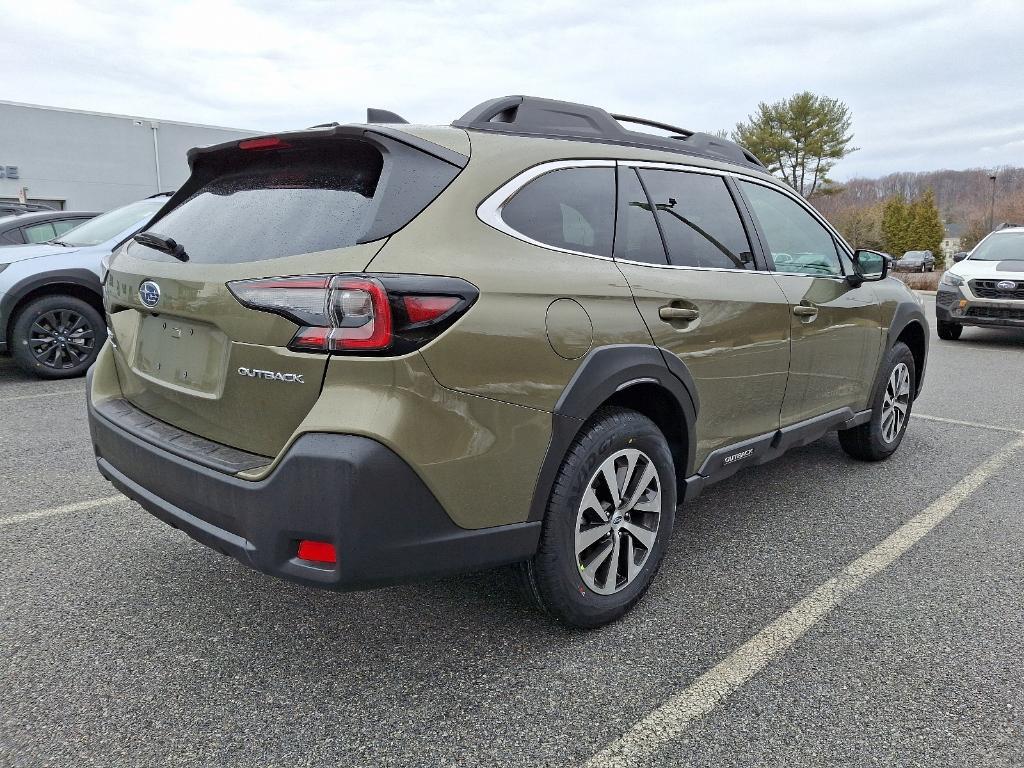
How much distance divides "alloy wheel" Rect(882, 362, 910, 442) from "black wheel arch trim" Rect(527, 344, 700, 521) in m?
2.50

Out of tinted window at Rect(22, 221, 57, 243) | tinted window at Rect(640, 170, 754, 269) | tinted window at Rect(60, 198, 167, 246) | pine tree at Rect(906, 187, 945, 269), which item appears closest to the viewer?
tinted window at Rect(640, 170, 754, 269)

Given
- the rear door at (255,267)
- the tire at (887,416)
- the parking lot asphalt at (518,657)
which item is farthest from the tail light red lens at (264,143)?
the tire at (887,416)

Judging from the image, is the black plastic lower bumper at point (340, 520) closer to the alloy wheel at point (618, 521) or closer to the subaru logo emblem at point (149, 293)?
the alloy wheel at point (618, 521)

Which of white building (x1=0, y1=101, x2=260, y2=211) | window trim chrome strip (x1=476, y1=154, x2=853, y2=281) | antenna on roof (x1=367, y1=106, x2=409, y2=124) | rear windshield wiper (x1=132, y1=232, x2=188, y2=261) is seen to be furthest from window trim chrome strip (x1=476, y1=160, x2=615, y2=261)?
white building (x1=0, y1=101, x2=260, y2=211)

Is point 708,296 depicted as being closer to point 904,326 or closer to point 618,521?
point 618,521

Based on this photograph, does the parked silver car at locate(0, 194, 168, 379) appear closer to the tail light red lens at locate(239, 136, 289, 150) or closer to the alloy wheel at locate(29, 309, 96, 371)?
the alloy wheel at locate(29, 309, 96, 371)

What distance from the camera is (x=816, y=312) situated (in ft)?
12.1

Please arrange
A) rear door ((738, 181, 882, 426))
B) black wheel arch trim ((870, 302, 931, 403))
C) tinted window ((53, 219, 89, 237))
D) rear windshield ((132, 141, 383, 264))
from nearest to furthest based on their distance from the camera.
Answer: rear windshield ((132, 141, 383, 264)) < rear door ((738, 181, 882, 426)) < black wheel arch trim ((870, 302, 931, 403)) < tinted window ((53, 219, 89, 237))

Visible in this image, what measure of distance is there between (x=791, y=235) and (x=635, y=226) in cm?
131

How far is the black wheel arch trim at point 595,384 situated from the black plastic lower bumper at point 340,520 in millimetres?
181

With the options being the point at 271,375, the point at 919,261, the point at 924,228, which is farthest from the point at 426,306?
the point at 924,228

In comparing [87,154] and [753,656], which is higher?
[87,154]

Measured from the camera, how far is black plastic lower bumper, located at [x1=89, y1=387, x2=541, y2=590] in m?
1.99

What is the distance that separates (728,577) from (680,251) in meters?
1.32
